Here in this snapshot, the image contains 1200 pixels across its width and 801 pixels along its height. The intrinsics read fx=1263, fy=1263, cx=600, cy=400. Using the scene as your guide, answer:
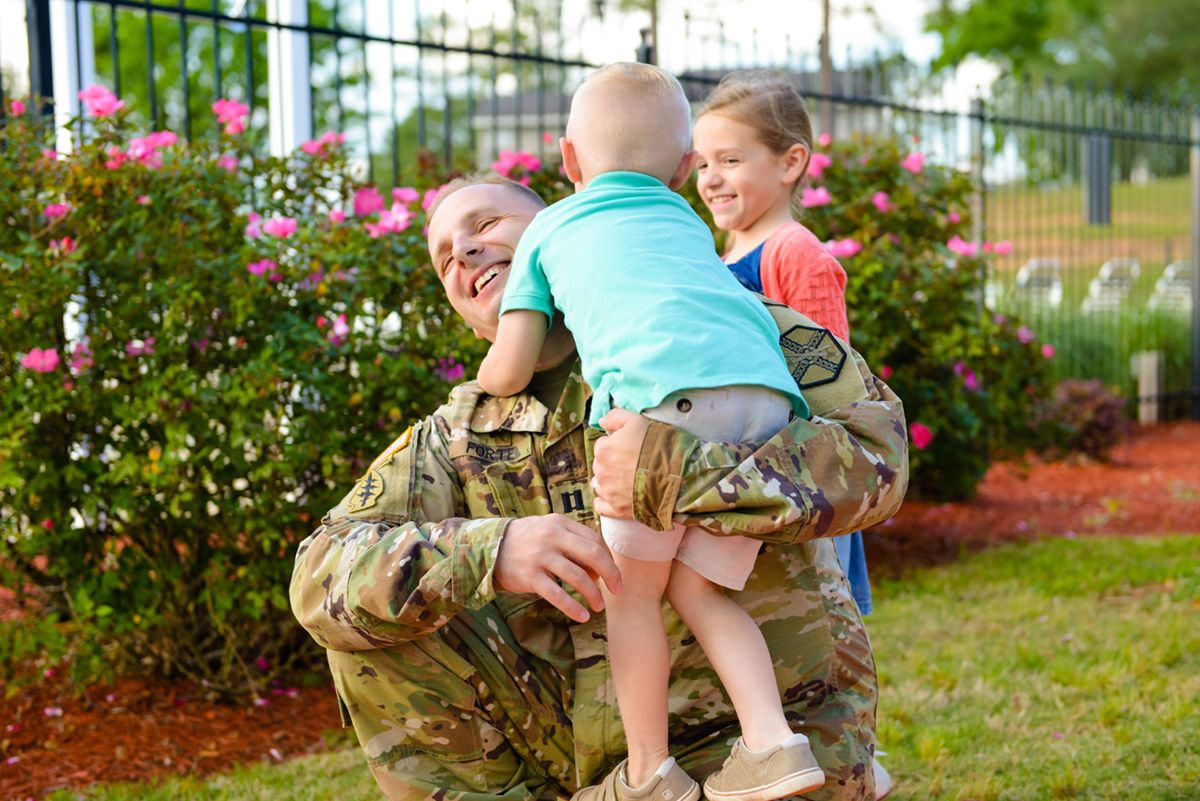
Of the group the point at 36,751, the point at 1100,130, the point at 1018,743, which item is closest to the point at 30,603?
the point at 36,751

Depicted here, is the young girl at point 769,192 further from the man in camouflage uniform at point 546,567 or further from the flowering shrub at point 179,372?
the flowering shrub at point 179,372

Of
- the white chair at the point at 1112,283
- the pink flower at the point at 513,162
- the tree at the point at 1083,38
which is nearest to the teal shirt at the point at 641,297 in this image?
the pink flower at the point at 513,162

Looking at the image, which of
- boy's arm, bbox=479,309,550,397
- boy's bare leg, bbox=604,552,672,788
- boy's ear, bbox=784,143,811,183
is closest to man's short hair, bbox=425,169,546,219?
boy's arm, bbox=479,309,550,397

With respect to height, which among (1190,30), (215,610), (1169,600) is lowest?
(1169,600)

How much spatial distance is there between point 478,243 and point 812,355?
0.66 metres

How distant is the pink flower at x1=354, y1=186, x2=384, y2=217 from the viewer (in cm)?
455

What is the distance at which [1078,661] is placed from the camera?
460 centimetres

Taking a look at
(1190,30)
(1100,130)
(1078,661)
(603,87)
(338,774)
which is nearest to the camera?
(603,87)

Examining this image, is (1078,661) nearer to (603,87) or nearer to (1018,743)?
(1018,743)

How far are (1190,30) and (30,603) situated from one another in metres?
54.5

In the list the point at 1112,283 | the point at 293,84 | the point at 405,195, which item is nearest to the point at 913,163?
the point at 405,195

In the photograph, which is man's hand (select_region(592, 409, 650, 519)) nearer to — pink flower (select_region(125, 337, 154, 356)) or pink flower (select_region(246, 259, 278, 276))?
pink flower (select_region(246, 259, 278, 276))

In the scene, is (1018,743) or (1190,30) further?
(1190,30)

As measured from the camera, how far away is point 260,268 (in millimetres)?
4105
